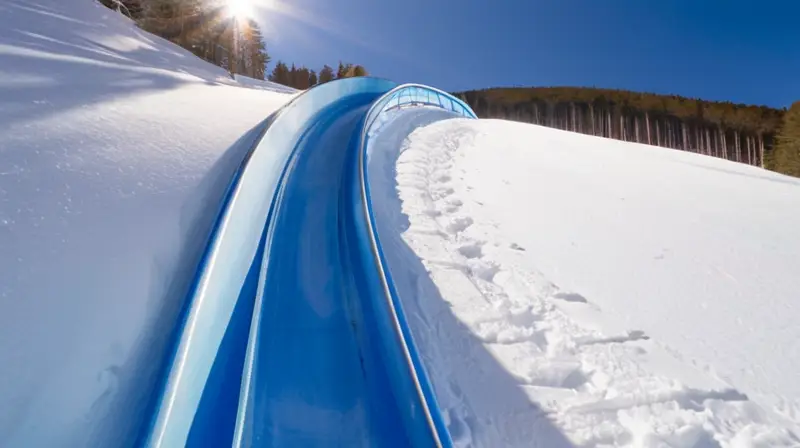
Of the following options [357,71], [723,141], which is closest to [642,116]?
[723,141]

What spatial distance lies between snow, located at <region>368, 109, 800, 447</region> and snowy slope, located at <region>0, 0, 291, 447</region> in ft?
4.93

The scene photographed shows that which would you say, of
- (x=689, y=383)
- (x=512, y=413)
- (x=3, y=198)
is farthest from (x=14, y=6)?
(x=689, y=383)

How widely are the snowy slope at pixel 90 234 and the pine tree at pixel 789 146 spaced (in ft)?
86.5

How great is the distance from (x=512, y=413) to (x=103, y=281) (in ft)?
7.39

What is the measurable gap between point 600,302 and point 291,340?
82.6 inches

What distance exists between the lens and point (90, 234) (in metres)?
2.55

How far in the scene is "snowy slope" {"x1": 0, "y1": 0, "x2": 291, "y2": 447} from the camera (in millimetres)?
1847

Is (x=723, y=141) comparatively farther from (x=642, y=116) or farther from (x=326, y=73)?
(x=326, y=73)

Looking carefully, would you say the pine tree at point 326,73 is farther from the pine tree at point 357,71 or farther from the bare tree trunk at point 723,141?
the bare tree trunk at point 723,141

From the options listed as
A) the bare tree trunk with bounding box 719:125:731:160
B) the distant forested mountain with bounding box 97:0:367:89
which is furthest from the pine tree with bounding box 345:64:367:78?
the bare tree trunk with bounding box 719:125:731:160

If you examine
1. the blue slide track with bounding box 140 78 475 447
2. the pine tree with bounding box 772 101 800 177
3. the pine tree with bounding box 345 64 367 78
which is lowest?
the blue slide track with bounding box 140 78 475 447

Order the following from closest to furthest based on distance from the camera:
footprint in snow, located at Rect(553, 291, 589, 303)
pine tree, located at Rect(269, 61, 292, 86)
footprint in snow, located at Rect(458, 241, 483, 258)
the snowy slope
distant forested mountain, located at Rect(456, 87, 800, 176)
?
1. the snowy slope
2. footprint in snow, located at Rect(553, 291, 589, 303)
3. footprint in snow, located at Rect(458, 241, 483, 258)
4. distant forested mountain, located at Rect(456, 87, 800, 176)
5. pine tree, located at Rect(269, 61, 292, 86)

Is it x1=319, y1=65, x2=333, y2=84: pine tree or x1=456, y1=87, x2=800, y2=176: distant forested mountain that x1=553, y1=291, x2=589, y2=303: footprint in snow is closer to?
x1=456, y1=87, x2=800, y2=176: distant forested mountain

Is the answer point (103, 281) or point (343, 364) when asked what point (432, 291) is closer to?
point (343, 364)
